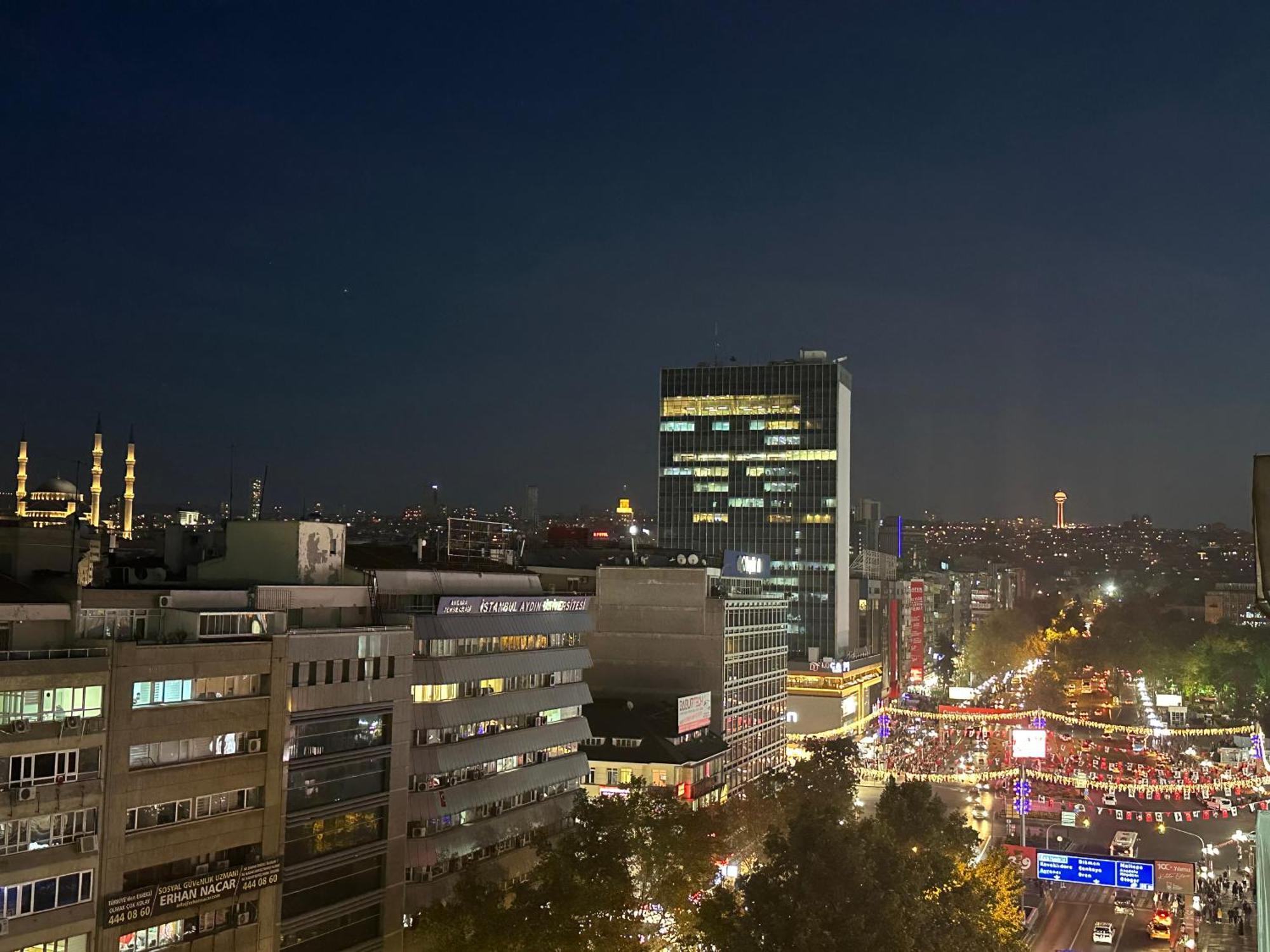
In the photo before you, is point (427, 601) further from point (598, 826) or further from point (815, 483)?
point (815, 483)

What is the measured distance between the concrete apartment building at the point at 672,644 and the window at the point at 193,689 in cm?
5317

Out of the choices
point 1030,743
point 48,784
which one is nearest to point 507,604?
point 48,784

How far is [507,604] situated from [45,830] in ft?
92.9

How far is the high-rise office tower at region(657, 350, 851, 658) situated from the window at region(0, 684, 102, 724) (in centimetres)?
12555

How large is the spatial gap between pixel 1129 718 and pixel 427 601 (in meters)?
127

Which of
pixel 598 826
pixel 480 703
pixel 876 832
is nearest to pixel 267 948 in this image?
pixel 598 826

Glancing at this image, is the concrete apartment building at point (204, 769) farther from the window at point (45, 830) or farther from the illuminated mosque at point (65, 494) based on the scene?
the illuminated mosque at point (65, 494)

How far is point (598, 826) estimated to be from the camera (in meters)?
49.4

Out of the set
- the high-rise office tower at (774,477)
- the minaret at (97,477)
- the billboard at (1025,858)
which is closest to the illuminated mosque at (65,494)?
the minaret at (97,477)

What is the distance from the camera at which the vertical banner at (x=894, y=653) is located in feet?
632

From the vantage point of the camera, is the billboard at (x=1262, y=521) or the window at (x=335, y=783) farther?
the window at (x=335, y=783)

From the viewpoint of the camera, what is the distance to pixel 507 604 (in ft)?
206

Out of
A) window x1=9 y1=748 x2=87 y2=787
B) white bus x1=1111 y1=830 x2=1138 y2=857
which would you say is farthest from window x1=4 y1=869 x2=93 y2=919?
white bus x1=1111 y1=830 x2=1138 y2=857

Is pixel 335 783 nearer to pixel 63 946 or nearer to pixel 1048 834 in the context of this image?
pixel 63 946
